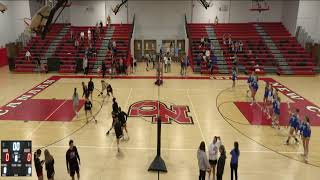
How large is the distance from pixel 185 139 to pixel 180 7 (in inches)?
898

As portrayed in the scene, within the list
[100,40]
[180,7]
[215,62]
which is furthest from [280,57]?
[100,40]

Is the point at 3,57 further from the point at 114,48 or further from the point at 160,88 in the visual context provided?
the point at 160,88

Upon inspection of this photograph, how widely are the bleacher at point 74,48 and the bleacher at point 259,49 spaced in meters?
6.48

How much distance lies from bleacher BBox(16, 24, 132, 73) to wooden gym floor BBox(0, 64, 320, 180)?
574 cm

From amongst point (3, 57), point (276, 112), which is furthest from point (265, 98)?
point (3, 57)

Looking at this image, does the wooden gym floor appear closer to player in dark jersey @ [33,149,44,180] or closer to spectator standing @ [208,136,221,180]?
spectator standing @ [208,136,221,180]

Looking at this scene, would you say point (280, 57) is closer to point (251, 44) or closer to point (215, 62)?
point (251, 44)

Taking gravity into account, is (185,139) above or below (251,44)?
below

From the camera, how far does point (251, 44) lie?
1189 inches

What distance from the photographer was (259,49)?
29.8 meters

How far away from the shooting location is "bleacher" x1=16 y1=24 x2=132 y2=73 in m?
27.6

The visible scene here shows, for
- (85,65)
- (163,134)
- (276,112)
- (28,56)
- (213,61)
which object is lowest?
(163,134)

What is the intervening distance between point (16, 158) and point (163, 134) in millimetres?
6636

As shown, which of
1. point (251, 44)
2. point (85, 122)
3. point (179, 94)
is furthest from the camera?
point (251, 44)
